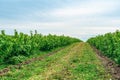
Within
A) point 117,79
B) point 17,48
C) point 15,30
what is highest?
point 15,30

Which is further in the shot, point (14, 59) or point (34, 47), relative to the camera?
point (34, 47)

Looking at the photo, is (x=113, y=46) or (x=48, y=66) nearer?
(x=48, y=66)

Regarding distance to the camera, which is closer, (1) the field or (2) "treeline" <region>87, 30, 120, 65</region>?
(1) the field

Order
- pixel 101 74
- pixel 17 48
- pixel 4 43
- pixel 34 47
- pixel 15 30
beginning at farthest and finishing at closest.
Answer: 1. pixel 34 47
2. pixel 15 30
3. pixel 17 48
4. pixel 4 43
5. pixel 101 74

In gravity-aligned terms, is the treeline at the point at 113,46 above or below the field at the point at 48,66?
above

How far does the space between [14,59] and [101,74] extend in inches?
357

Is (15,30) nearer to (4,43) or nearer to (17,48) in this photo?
(17,48)

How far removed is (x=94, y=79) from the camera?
49.3 ft

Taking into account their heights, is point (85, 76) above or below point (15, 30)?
below

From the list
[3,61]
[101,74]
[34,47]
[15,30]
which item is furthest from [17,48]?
[101,74]

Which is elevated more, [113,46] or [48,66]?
[113,46]

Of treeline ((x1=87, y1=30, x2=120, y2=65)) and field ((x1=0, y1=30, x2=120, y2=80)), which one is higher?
treeline ((x1=87, y1=30, x2=120, y2=65))

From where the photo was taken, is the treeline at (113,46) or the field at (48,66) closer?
the field at (48,66)

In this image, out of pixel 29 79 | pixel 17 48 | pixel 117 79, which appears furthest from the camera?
pixel 17 48
